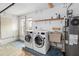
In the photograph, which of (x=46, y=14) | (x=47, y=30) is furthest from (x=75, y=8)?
(x=47, y=30)

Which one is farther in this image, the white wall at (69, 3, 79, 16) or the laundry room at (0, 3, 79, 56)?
the white wall at (69, 3, 79, 16)

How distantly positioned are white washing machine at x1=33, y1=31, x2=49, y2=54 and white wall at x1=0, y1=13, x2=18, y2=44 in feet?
8.14

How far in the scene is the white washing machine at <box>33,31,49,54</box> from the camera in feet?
9.84

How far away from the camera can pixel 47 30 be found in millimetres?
3793

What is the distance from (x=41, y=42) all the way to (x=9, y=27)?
3.05 meters

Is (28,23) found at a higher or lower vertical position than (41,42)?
higher

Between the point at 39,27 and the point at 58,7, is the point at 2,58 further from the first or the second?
the point at 39,27

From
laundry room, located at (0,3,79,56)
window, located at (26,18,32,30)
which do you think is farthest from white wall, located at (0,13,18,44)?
window, located at (26,18,32,30)

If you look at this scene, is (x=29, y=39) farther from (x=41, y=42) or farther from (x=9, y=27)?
(x=9, y=27)

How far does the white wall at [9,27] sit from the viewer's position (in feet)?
15.7

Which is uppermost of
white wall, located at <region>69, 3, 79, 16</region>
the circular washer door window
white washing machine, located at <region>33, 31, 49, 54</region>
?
white wall, located at <region>69, 3, 79, 16</region>

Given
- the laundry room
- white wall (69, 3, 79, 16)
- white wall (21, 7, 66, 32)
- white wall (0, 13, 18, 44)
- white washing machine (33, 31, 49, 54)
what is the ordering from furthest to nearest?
white wall (0, 13, 18, 44) < white wall (21, 7, 66, 32) < white washing machine (33, 31, 49, 54) < white wall (69, 3, 79, 16) < the laundry room

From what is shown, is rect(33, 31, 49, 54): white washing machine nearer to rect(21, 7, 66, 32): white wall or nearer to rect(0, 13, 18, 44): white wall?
rect(21, 7, 66, 32): white wall

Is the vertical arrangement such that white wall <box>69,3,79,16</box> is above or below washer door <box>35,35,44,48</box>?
above
